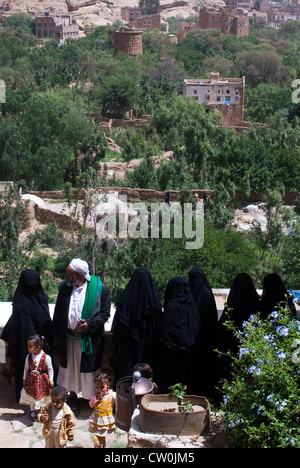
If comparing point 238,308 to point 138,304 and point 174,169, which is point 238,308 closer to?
point 138,304

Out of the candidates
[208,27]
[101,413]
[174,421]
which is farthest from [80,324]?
[208,27]

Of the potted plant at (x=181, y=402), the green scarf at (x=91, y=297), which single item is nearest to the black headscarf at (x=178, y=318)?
the green scarf at (x=91, y=297)

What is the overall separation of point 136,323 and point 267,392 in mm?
1067

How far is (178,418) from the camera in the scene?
3.35 meters

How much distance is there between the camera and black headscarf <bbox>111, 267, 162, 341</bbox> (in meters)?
3.97

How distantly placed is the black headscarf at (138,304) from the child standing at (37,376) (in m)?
0.49

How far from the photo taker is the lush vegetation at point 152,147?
1270 cm

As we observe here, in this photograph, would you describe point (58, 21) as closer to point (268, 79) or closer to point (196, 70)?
point (196, 70)

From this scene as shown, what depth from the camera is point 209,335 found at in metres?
4.12

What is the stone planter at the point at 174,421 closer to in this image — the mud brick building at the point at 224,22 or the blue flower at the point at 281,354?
the blue flower at the point at 281,354

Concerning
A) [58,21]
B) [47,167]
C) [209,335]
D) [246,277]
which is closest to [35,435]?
[209,335]

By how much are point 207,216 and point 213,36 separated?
1542 inches

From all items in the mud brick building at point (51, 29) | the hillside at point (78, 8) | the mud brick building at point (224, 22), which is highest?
the hillside at point (78, 8)

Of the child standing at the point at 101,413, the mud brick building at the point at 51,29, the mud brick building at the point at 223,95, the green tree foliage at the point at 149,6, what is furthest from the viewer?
the green tree foliage at the point at 149,6
